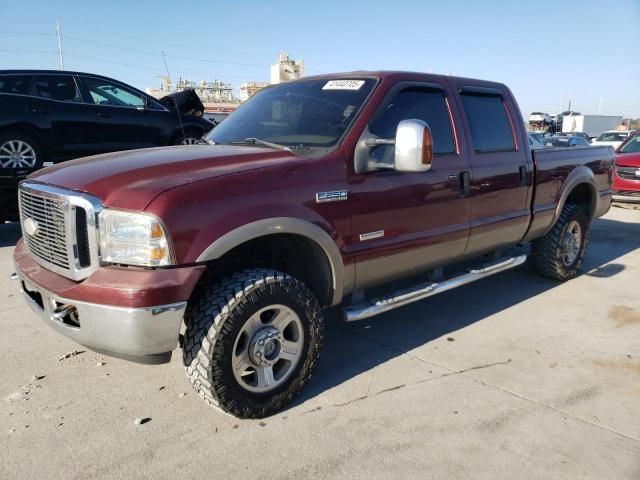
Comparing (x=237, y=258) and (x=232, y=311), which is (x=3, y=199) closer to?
(x=237, y=258)

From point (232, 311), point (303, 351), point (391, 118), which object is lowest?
point (303, 351)

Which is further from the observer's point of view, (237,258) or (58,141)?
(58,141)

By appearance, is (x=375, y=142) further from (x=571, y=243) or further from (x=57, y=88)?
(x=57, y=88)

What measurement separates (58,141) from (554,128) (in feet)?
138

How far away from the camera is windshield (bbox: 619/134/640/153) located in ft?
37.7

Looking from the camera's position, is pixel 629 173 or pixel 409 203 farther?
pixel 629 173

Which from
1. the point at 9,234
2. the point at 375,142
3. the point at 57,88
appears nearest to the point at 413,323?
the point at 375,142

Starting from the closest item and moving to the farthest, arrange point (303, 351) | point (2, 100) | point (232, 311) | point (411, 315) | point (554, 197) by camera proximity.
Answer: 1. point (232, 311)
2. point (303, 351)
3. point (411, 315)
4. point (554, 197)
5. point (2, 100)

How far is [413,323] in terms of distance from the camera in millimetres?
4215

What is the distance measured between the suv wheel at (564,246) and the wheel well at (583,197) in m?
0.19

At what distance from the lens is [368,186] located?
3.16m

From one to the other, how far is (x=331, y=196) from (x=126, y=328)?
4.27 feet

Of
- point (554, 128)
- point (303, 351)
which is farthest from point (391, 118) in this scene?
point (554, 128)

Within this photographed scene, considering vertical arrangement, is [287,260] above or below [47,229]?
below
